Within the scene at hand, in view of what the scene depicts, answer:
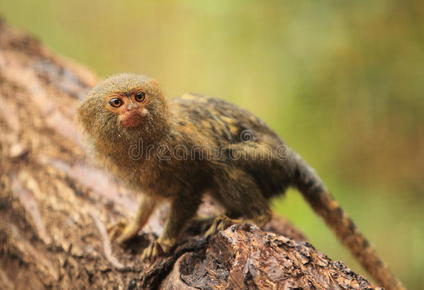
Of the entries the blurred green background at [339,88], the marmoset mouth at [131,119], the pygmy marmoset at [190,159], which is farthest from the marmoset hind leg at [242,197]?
the blurred green background at [339,88]

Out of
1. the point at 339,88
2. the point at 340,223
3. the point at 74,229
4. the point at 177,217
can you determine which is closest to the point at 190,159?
the point at 177,217

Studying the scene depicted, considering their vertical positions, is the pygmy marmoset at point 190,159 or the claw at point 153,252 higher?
the pygmy marmoset at point 190,159

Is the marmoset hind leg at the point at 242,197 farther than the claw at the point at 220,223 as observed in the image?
Yes

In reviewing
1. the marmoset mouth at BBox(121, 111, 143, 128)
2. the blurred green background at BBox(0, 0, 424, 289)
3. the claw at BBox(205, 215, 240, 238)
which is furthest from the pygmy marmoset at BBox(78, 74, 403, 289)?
the blurred green background at BBox(0, 0, 424, 289)

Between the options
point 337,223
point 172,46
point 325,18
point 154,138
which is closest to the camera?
point 154,138

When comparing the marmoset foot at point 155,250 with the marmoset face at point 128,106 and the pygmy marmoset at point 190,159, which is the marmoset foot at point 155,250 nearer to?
the pygmy marmoset at point 190,159

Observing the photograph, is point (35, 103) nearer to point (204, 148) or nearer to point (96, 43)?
point (204, 148)

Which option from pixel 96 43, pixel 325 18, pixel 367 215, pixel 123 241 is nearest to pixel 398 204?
pixel 367 215

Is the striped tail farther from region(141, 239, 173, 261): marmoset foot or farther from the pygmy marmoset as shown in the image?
region(141, 239, 173, 261): marmoset foot
